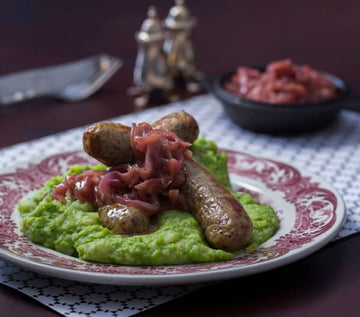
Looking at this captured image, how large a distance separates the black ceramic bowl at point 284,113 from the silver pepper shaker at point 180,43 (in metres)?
0.80

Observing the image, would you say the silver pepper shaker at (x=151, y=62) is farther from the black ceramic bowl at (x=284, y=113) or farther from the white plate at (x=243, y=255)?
the white plate at (x=243, y=255)

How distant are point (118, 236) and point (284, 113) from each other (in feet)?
5.55

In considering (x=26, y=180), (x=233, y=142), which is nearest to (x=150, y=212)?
(x=26, y=180)

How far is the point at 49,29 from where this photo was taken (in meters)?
6.12

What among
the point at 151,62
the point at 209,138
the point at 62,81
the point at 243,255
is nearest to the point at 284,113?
the point at 209,138

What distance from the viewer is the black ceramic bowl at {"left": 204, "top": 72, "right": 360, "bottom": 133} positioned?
12.2ft

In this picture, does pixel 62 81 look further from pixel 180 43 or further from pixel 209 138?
pixel 209 138

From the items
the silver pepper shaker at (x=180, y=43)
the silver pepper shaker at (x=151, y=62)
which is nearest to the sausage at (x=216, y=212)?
the silver pepper shaker at (x=151, y=62)

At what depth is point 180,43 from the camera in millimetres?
4676

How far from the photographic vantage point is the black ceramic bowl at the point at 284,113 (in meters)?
3.72

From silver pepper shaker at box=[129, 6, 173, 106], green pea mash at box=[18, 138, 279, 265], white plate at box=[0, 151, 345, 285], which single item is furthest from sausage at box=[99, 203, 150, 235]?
silver pepper shaker at box=[129, 6, 173, 106]

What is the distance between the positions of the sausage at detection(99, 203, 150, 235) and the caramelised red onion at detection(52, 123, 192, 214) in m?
0.03

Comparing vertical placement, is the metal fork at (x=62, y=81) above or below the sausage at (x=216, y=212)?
below

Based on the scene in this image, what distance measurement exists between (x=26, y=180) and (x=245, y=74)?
5.22 feet
